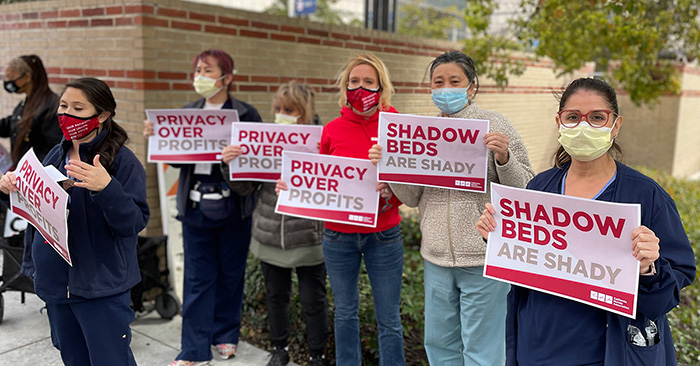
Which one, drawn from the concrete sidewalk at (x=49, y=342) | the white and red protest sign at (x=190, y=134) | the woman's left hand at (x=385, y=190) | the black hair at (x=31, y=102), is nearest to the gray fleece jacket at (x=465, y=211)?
the woman's left hand at (x=385, y=190)

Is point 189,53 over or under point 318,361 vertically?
over

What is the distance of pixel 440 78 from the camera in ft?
10.4

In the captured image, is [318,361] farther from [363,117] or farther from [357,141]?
[363,117]

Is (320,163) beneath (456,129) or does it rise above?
beneath

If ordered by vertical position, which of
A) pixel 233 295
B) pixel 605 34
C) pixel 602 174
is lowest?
pixel 233 295

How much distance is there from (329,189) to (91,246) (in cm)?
142

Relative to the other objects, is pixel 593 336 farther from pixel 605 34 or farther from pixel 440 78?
pixel 605 34

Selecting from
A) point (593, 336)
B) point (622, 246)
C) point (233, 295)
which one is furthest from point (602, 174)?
point (233, 295)

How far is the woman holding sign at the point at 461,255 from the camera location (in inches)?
122

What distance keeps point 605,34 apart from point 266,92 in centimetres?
387

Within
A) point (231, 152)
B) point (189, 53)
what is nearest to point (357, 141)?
point (231, 152)

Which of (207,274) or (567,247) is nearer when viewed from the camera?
(567,247)

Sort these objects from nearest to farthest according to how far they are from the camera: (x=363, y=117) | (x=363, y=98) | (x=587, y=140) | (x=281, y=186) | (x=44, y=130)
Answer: (x=587, y=140), (x=363, y=98), (x=363, y=117), (x=281, y=186), (x=44, y=130)

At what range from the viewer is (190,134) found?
4289 mm
